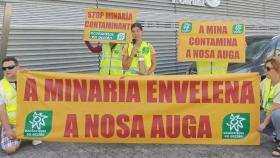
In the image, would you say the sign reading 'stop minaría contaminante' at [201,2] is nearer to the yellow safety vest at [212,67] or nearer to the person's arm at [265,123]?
the yellow safety vest at [212,67]

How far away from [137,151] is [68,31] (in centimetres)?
458

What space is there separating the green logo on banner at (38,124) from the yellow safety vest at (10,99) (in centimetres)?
22

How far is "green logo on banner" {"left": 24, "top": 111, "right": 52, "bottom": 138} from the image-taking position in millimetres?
5406

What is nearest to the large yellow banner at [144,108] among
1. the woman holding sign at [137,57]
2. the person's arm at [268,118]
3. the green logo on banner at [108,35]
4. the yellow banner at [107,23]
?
the person's arm at [268,118]

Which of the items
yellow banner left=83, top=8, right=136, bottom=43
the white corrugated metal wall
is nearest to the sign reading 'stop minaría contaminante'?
the white corrugated metal wall

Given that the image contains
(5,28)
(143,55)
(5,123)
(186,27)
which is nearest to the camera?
(5,123)

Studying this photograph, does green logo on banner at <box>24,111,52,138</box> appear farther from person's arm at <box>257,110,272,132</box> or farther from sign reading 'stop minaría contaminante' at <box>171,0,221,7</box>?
sign reading 'stop minaría contaminante' at <box>171,0,221,7</box>

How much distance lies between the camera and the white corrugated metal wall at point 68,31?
8.48 meters

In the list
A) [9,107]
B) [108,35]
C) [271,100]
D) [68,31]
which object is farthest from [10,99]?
[68,31]

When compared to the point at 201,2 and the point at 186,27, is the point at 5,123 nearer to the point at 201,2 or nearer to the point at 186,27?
the point at 186,27

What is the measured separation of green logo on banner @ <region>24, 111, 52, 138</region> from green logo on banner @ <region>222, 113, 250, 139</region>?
7.26 feet

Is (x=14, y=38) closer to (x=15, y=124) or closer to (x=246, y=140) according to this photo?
(x=15, y=124)

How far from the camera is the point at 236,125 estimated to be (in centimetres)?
553

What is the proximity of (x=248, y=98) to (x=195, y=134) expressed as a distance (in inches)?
32.1
